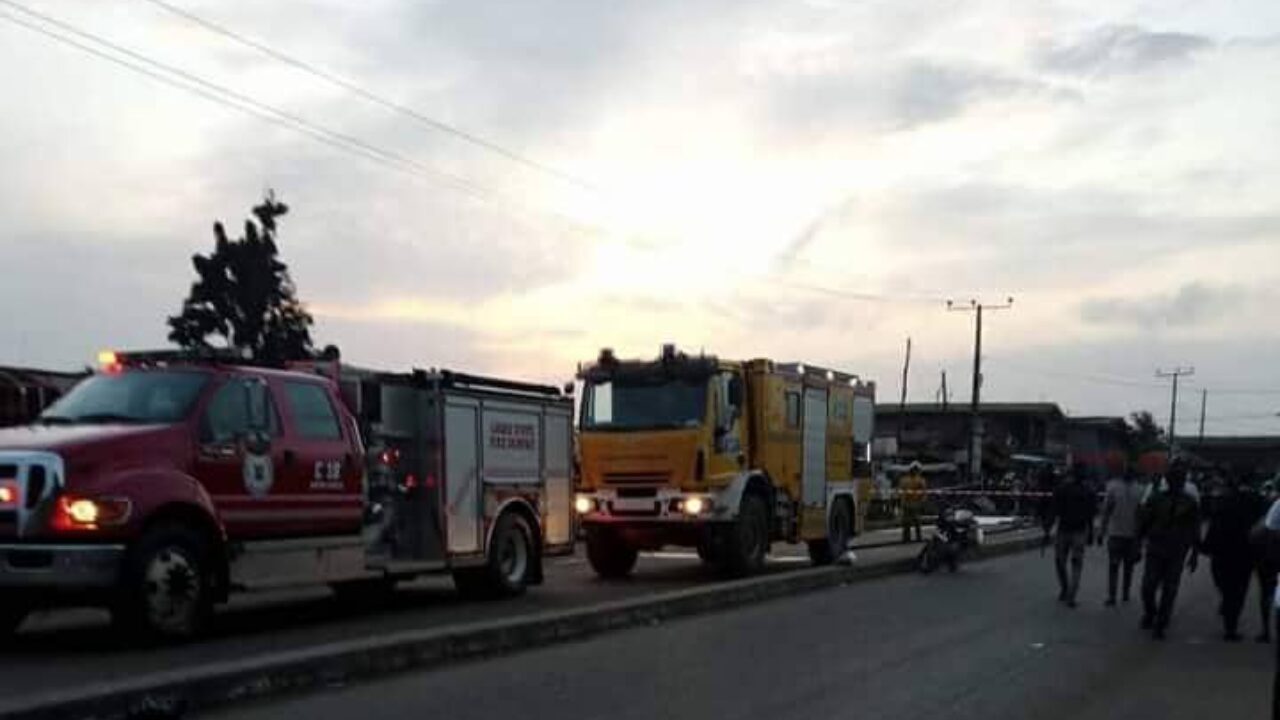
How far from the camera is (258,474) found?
12445 mm

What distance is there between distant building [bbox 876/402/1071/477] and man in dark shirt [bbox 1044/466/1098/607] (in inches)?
2547

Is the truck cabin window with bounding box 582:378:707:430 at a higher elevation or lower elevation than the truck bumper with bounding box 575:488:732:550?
higher

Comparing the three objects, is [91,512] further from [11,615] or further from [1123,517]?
[1123,517]

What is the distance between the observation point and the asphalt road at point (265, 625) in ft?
33.8

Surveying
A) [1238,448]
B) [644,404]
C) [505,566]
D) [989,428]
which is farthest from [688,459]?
[1238,448]

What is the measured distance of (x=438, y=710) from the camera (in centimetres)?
930

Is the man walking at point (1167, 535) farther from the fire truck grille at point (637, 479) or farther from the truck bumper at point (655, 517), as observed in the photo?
the fire truck grille at point (637, 479)

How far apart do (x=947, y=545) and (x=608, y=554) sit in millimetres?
5782

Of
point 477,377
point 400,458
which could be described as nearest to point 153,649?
point 400,458

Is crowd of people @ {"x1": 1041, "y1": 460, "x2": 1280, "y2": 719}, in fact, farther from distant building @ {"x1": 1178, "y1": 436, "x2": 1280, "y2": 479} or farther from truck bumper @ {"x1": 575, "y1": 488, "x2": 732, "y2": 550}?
distant building @ {"x1": 1178, "y1": 436, "x2": 1280, "y2": 479}

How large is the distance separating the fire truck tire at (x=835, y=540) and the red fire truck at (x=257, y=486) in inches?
269

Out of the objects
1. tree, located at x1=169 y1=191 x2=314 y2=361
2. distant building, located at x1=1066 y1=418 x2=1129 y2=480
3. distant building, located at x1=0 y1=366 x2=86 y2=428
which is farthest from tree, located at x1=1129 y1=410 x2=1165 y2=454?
distant building, located at x1=0 y1=366 x2=86 y2=428

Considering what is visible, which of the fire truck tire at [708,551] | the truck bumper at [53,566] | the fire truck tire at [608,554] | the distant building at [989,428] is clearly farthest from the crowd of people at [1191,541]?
the distant building at [989,428]

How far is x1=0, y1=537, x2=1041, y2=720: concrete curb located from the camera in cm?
841
